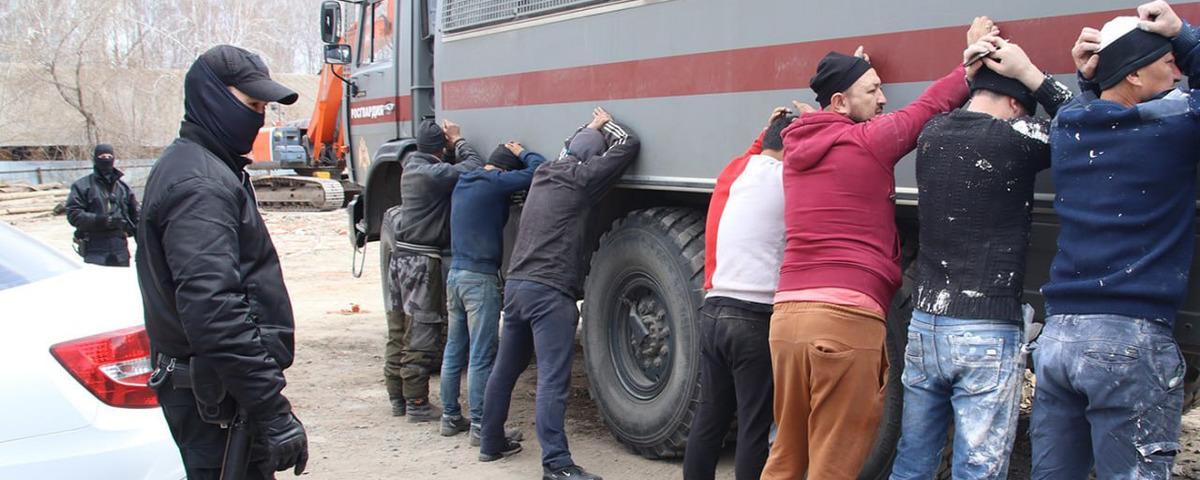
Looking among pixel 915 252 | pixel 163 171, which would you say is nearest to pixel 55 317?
pixel 163 171

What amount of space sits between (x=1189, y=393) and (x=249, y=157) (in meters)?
3.51

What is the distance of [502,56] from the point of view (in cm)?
613

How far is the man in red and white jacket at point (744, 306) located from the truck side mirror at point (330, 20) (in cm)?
524

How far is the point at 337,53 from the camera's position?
8.35m

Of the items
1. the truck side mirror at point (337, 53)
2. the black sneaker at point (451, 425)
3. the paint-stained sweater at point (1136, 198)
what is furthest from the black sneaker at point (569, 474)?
the truck side mirror at point (337, 53)

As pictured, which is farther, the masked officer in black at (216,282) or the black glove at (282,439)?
the black glove at (282,439)

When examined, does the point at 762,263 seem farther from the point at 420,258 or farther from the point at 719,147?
the point at 420,258

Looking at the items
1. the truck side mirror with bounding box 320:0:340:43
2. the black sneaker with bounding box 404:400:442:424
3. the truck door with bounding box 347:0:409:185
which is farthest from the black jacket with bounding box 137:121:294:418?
the truck side mirror with bounding box 320:0:340:43

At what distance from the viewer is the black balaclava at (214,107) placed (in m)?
3.18

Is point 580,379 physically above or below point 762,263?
below

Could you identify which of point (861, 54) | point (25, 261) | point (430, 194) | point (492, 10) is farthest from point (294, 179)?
point (861, 54)

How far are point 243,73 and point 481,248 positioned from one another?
276cm

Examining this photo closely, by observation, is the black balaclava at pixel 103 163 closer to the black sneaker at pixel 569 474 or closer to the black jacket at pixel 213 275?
the black sneaker at pixel 569 474

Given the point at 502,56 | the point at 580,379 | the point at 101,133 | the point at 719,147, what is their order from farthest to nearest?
the point at 101,133 < the point at 580,379 < the point at 502,56 < the point at 719,147
